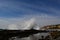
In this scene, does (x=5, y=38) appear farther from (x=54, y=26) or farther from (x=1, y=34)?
(x=54, y=26)

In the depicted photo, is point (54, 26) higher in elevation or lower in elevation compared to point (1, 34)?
higher

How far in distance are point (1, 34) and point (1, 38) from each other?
107 cm

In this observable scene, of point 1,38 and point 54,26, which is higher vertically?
point 54,26

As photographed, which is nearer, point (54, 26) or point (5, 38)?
point (5, 38)

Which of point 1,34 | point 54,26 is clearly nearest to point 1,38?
point 1,34

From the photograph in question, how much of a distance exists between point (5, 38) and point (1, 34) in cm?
118

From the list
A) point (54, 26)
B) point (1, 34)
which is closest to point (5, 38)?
point (1, 34)

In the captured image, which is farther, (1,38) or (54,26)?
(54,26)

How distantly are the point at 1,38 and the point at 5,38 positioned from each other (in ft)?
5.08

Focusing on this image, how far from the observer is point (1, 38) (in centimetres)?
2533

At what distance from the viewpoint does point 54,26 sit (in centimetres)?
11244

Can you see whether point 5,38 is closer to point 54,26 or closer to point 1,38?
point 1,38

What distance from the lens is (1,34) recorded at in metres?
26.2
